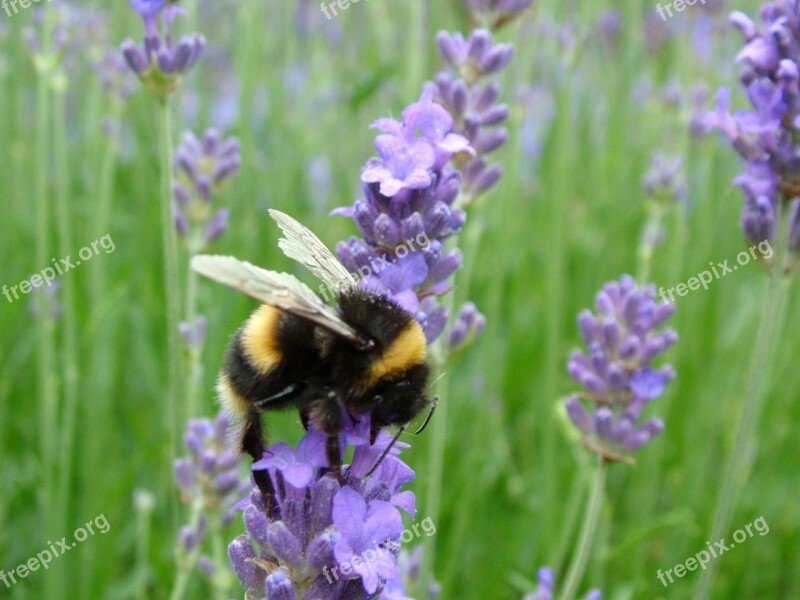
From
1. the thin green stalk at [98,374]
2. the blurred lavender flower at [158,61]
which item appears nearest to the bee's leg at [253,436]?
the blurred lavender flower at [158,61]

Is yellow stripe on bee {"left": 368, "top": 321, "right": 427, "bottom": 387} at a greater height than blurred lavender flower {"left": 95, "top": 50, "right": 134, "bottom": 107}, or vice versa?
blurred lavender flower {"left": 95, "top": 50, "right": 134, "bottom": 107}

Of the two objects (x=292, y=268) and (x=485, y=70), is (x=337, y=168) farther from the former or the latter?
(x=485, y=70)

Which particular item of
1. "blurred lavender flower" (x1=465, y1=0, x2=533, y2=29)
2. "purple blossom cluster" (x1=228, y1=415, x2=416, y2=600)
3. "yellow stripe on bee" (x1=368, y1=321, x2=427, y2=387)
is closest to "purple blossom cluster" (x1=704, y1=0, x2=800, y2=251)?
"blurred lavender flower" (x1=465, y1=0, x2=533, y2=29)

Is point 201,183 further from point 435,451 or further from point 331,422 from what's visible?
point 331,422

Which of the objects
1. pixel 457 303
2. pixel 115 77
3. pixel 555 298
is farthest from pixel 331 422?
pixel 115 77

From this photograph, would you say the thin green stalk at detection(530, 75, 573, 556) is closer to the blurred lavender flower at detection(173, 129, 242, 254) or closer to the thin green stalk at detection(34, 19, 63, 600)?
the blurred lavender flower at detection(173, 129, 242, 254)

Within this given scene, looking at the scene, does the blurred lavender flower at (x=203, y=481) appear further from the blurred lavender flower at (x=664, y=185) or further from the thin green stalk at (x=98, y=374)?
the blurred lavender flower at (x=664, y=185)

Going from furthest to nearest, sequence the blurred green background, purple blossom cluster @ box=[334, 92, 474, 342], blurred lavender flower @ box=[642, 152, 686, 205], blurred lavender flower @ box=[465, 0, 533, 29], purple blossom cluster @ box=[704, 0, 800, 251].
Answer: blurred lavender flower @ box=[642, 152, 686, 205]
the blurred green background
blurred lavender flower @ box=[465, 0, 533, 29]
purple blossom cluster @ box=[704, 0, 800, 251]
purple blossom cluster @ box=[334, 92, 474, 342]
